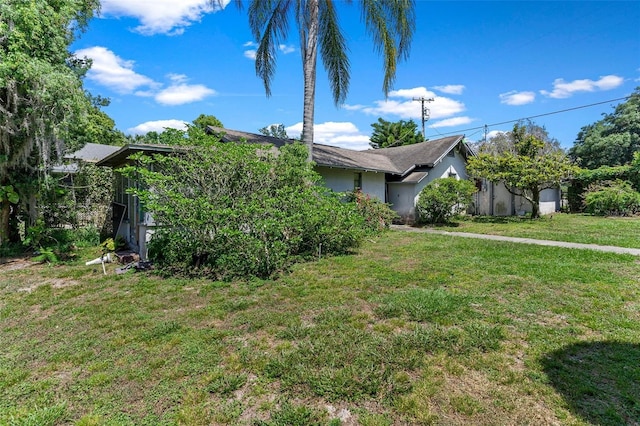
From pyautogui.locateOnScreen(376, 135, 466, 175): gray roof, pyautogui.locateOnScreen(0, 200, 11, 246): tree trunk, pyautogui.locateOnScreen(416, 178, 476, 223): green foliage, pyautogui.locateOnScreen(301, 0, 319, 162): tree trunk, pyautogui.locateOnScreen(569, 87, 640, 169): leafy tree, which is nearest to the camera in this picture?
pyautogui.locateOnScreen(0, 200, 11, 246): tree trunk

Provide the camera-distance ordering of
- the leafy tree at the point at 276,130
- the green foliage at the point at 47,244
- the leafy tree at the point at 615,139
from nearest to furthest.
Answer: the green foliage at the point at 47,244 → the leafy tree at the point at 615,139 → the leafy tree at the point at 276,130

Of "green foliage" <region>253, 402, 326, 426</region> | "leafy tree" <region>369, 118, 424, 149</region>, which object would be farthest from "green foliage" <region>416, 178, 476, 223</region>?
"leafy tree" <region>369, 118, 424, 149</region>

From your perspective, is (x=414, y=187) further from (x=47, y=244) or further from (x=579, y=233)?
(x=47, y=244)

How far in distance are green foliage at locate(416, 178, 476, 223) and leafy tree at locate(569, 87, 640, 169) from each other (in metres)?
20.6

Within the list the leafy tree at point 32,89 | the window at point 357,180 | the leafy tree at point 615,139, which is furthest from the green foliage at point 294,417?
the leafy tree at point 615,139

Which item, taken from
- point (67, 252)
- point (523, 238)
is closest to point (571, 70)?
point (523, 238)

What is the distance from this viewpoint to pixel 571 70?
19672 mm

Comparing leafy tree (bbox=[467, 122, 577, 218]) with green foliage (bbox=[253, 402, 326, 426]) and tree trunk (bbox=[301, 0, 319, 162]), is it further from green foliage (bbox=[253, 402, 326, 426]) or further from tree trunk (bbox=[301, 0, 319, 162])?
green foliage (bbox=[253, 402, 326, 426])

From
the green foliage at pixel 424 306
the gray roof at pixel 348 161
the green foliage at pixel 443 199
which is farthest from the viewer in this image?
the green foliage at pixel 443 199

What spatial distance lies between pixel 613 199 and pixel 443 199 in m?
10.9

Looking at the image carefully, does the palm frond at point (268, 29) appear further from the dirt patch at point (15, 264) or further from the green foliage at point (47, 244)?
the dirt patch at point (15, 264)

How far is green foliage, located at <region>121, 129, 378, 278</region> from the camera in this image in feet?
20.9

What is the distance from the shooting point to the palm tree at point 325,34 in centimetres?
1055

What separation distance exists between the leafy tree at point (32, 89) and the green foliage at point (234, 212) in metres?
2.31
